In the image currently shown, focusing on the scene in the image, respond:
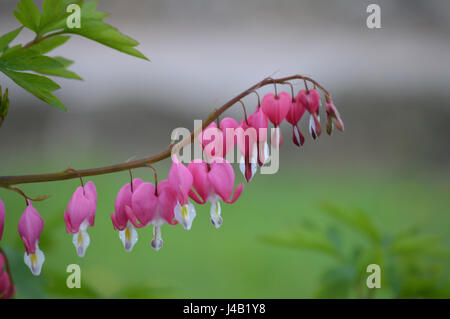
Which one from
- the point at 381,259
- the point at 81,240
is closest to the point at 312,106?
the point at 81,240

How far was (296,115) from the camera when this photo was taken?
2.17ft

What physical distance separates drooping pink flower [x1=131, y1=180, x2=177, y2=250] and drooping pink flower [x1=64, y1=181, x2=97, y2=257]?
61 millimetres

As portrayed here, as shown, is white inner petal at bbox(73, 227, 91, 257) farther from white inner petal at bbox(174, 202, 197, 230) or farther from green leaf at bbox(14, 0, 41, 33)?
green leaf at bbox(14, 0, 41, 33)

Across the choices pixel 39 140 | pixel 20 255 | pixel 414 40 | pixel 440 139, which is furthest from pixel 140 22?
pixel 20 255

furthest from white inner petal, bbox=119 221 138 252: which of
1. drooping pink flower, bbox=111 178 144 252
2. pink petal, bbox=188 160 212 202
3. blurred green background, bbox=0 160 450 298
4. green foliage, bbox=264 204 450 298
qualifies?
green foliage, bbox=264 204 450 298

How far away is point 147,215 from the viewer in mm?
661

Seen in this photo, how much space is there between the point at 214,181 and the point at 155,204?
0.08m

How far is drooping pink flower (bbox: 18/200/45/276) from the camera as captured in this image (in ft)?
2.18

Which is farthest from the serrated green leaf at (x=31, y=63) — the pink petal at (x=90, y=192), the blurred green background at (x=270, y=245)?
the blurred green background at (x=270, y=245)

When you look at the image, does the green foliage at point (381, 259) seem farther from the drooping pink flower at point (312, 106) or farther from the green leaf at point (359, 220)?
the drooping pink flower at point (312, 106)

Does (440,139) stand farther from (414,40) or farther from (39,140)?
(39,140)

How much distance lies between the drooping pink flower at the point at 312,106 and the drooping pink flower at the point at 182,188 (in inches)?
6.6

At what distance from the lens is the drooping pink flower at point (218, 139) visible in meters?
0.65
